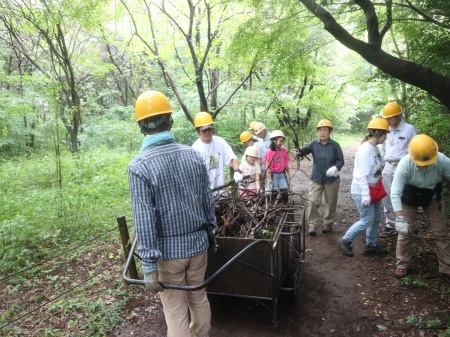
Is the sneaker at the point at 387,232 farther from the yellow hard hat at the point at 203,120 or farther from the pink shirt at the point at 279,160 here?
the yellow hard hat at the point at 203,120

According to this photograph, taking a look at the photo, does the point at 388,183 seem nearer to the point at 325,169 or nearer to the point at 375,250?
the point at 325,169

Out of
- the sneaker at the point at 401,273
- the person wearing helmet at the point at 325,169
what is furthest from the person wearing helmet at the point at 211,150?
the sneaker at the point at 401,273

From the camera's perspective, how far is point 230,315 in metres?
3.69

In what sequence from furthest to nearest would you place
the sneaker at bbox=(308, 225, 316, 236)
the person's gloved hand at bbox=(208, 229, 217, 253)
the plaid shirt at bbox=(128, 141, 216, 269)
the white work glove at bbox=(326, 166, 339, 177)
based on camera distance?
1. the sneaker at bbox=(308, 225, 316, 236)
2. the white work glove at bbox=(326, 166, 339, 177)
3. the person's gloved hand at bbox=(208, 229, 217, 253)
4. the plaid shirt at bbox=(128, 141, 216, 269)

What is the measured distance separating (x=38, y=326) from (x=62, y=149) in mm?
11762

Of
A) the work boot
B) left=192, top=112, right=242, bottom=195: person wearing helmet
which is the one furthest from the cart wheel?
left=192, top=112, right=242, bottom=195: person wearing helmet

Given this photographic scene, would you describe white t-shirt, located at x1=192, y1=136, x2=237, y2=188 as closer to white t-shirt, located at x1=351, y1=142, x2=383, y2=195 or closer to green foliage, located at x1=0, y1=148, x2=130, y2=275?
white t-shirt, located at x1=351, y1=142, x2=383, y2=195

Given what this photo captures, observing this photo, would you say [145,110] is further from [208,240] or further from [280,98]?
[280,98]

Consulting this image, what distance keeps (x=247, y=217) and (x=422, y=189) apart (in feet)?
7.66

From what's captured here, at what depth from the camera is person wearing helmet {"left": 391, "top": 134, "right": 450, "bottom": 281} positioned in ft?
12.3

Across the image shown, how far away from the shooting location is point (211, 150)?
5238 mm

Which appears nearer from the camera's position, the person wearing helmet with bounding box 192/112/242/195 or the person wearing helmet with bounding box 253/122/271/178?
the person wearing helmet with bounding box 192/112/242/195

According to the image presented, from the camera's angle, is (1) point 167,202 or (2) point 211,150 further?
(2) point 211,150

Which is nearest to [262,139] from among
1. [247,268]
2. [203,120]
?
[203,120]
